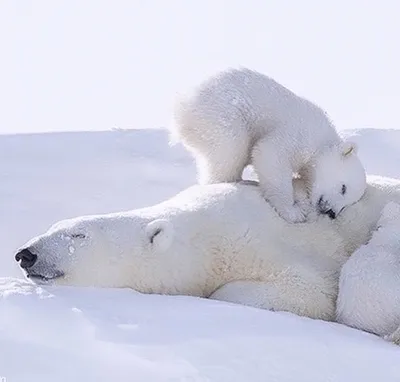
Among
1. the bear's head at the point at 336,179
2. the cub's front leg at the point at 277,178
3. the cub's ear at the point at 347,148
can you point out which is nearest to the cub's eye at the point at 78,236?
the cub's front leg at the point at 277,178

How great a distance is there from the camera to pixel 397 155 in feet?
20.7

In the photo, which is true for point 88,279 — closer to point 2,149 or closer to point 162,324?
point 162,324

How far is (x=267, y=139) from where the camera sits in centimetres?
389

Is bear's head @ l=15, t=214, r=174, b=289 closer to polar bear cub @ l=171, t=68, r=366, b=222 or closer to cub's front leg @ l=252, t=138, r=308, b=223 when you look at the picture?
cub's front leg @ l=252, t=138, r=308, b=223

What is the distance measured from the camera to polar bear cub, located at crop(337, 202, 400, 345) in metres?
2.99

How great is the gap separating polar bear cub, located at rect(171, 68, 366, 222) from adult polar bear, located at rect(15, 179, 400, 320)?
27 centimetres

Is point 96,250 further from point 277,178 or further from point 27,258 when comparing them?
point 277,178

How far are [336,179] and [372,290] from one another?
1021mm

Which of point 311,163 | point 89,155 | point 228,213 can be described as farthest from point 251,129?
point 89,155

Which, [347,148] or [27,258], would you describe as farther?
[347,148]

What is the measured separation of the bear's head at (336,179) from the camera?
3.71 meters

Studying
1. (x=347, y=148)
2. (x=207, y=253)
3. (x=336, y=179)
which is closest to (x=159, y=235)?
(x=207, y=253)

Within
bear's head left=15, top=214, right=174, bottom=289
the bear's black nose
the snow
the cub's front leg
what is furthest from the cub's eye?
the cub's front leg

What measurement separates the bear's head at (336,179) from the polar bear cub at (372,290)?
0.45 metres
